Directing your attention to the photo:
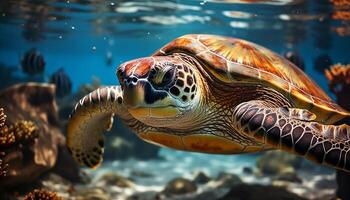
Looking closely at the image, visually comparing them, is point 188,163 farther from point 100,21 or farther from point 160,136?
point 100,21

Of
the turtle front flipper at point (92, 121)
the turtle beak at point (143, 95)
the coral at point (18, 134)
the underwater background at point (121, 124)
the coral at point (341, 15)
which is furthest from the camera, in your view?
the coral at point (341, 15)

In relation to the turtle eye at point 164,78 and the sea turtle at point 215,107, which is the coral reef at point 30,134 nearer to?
the sea turtle at point 215,107

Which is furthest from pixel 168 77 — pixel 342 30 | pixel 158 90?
pixel 342 30

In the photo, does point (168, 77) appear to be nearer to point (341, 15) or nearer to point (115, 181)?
point (115, 181)

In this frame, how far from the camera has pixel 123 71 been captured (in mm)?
3027

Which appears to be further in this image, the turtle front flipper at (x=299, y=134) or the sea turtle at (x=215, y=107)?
the sea turtle at (x=215, y=107)

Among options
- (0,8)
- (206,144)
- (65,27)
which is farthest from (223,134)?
(65,27)

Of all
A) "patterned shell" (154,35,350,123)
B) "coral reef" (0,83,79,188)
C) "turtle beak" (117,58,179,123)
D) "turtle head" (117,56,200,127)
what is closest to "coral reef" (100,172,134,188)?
"coral reef" (0,83,79,188)

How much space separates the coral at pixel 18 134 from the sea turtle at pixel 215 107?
0.85 meters

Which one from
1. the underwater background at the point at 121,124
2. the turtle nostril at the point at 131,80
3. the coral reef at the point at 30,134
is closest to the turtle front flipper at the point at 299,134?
the turtle nostril at the point at 131,80

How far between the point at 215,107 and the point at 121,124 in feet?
28.2

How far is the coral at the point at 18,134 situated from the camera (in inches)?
181

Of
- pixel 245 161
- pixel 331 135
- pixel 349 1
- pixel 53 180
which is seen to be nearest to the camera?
pixel 331 135

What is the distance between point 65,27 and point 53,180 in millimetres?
14771
